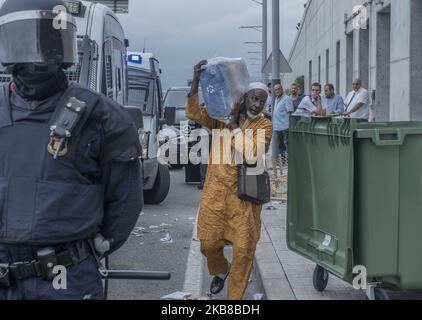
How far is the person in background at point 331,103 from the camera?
14172mm

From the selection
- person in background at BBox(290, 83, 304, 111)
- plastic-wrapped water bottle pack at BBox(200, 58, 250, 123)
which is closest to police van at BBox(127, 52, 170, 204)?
person in background at BBox(290, 83, 304, 111)

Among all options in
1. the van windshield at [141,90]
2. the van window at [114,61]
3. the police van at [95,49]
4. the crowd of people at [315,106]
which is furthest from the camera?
the crowd of people at [315,106]

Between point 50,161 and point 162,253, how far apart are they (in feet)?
17.4

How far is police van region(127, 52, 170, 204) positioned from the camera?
10984 millimetres

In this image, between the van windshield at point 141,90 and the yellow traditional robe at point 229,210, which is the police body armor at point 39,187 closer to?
the yellow traditional robe at point 229,210

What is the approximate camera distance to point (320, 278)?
5.76 metres

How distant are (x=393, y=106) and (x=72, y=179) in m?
12.5

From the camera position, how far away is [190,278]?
6.86 m

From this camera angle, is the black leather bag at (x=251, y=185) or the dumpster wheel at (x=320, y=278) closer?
the black leather bag at (x=251, y=185)

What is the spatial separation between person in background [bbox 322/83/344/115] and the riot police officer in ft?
37.5

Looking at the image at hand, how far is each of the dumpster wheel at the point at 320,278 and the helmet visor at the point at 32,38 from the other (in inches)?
130

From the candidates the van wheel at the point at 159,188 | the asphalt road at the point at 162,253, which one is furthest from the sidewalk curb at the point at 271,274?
the van wheel at the point at 159,188

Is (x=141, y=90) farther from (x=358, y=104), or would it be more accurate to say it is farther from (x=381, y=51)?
(x=381, y=51)

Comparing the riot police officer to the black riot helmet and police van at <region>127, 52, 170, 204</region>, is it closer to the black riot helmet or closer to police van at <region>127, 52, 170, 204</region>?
the black riot helmet
